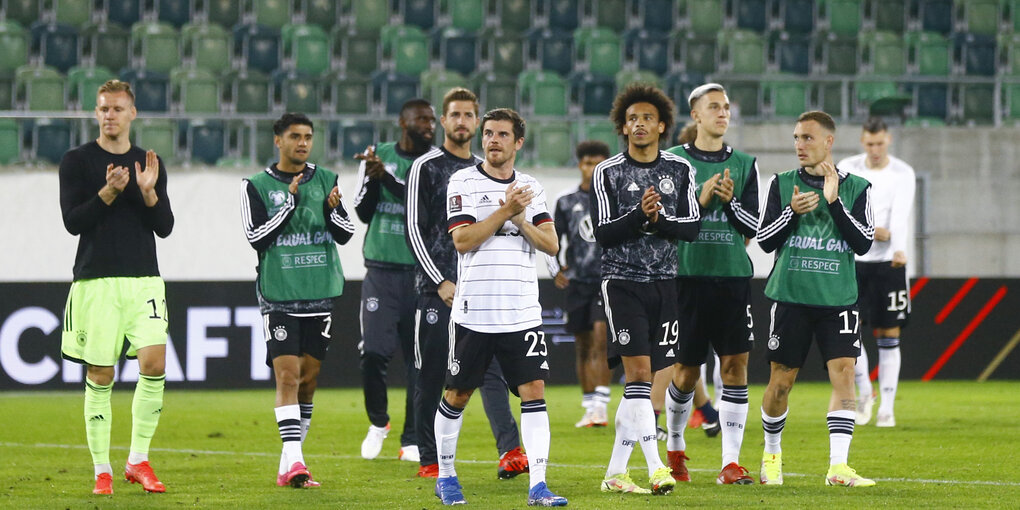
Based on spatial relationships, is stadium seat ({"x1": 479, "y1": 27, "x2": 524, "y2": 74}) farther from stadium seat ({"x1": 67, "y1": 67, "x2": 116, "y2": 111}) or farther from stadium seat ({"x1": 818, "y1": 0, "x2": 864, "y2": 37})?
stadium seat ({"x1": 67, "y1": 67, "x2": 116, "y2": 111})

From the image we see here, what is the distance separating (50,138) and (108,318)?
33.1 feet

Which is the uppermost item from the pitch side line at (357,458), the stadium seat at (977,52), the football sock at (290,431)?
the stadium seat at (977,52)

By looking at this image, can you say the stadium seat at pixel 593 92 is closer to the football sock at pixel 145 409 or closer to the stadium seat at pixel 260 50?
the stadium seat at pixel 260 50

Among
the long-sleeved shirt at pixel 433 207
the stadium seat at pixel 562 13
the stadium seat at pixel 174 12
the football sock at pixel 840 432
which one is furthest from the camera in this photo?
the stadium seat at pixel 562 13

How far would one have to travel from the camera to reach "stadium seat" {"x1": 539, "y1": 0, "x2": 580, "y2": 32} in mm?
21812

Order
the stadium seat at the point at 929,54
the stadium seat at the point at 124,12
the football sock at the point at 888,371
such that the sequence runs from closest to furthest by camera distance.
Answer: the football sock at the point at 888,371 < the stadium seat at the point at 124,12 < the stadium seat at the point at 929,54

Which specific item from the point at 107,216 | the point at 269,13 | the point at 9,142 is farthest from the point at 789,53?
the point at 107,216

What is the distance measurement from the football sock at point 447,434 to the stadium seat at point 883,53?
52.3 ft

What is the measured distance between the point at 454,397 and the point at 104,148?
2.54 m

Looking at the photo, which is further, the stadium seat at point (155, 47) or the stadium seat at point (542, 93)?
the stadium seat at point (155, 47)

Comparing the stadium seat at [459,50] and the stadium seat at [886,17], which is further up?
the stadium seat at [886,17]

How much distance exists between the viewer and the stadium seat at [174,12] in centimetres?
2103

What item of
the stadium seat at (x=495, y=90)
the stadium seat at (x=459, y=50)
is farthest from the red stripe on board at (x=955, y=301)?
the stadium seat at (x=459, y=50)

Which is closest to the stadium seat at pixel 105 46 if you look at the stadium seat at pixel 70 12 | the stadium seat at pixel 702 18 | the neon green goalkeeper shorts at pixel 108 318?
the stadium seat at pixel 70 12
